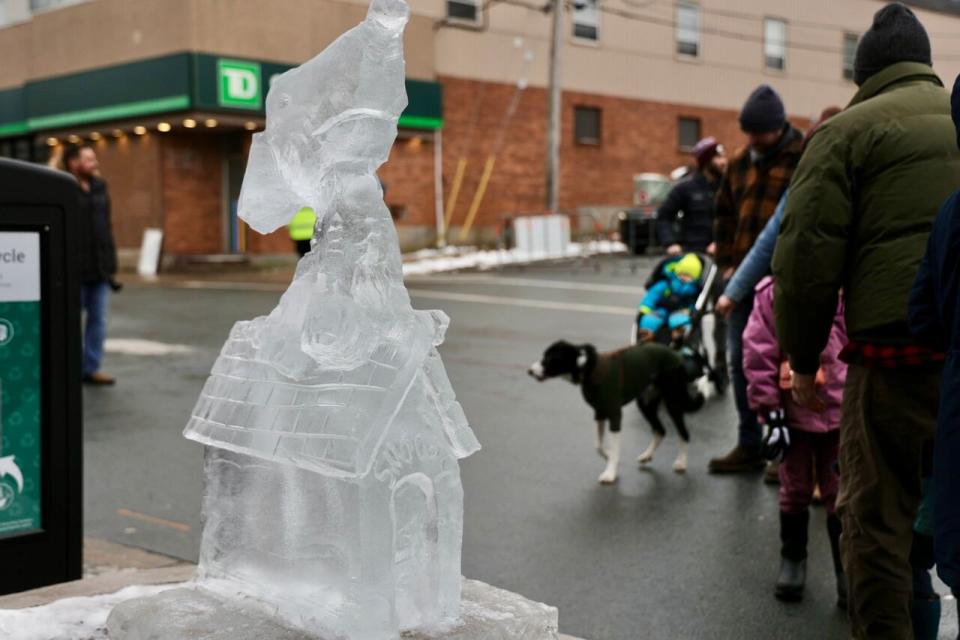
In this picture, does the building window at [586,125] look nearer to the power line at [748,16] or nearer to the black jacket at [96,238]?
the power line at [748,16]

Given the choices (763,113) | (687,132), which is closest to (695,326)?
(763,113)

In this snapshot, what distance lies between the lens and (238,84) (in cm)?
2455

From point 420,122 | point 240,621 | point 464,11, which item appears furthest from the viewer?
point 464,11

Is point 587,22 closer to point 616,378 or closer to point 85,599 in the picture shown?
point 616,378

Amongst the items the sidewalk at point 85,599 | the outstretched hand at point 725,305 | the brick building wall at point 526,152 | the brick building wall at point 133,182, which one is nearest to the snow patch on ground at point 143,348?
the sidewalk at point 85,599

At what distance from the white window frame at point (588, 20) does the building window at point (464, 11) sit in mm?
3362

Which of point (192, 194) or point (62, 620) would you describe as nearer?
point (62, 620)

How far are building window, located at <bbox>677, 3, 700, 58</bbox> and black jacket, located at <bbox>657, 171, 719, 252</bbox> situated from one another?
2562cm

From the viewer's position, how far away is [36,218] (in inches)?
156

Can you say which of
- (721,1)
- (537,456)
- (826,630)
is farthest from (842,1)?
(826,630)

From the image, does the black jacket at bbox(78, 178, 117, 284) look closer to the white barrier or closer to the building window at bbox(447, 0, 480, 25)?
the white barrier

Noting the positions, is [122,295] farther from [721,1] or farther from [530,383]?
[721,1]

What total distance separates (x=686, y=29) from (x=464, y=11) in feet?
27.3

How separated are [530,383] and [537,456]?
8.85 feet
